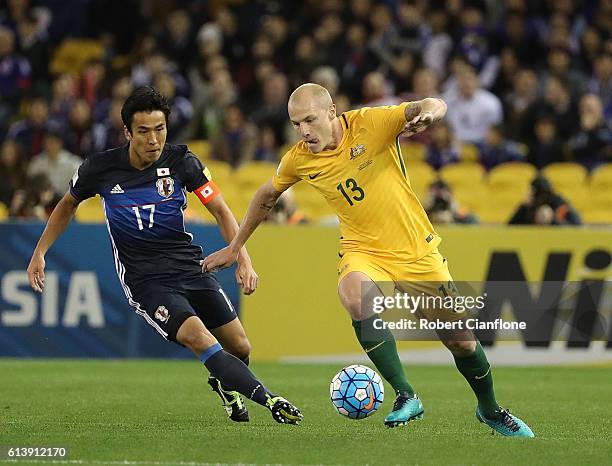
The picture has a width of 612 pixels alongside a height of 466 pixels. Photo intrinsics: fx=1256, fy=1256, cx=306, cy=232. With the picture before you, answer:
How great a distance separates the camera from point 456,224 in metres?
14.9

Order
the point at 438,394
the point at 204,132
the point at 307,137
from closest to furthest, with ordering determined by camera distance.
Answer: the point at 307,137, the point at 438,394, the point at 204,132

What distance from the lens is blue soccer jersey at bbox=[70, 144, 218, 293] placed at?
8.68 m

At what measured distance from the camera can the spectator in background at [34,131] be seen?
17.8 metres

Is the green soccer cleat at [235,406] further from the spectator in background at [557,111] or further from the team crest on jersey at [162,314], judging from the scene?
the spectator in background at [557,111]

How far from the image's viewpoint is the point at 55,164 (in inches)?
656

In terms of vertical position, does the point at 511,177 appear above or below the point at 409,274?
below

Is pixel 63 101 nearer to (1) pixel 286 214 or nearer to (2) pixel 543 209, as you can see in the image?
(1) pixel 286 214

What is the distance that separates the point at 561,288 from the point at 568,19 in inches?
275

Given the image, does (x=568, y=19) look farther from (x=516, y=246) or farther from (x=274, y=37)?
(x=516, y=246)

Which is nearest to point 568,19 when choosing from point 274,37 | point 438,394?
point 274,37

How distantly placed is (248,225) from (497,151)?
9.27 metres

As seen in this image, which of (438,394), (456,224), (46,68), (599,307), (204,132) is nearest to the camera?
(438,394)

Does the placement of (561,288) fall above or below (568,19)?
below

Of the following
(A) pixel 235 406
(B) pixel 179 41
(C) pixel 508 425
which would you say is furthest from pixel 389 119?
(B) pixel 179 41
